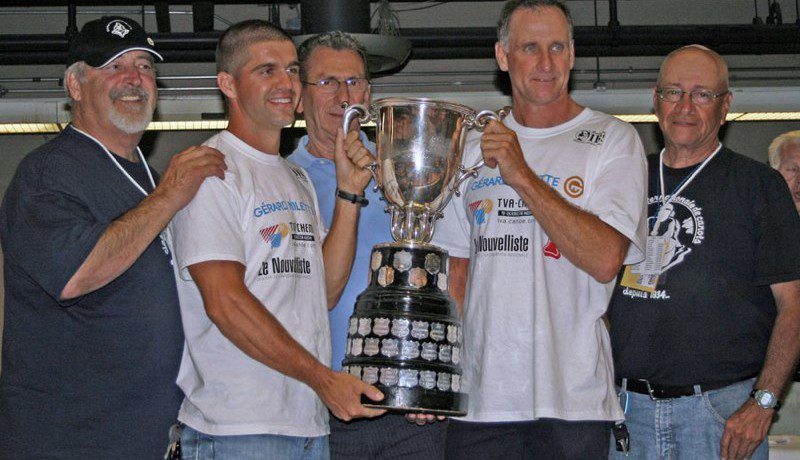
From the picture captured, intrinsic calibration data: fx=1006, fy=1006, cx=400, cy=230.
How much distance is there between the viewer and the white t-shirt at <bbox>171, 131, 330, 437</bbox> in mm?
2836

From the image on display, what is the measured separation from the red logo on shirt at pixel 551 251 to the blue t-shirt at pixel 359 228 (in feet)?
2.37

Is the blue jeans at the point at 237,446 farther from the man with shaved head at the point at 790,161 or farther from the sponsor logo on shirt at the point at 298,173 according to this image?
the man with shaved head at the point at 790,161

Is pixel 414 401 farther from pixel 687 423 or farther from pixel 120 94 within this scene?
pixel 120 94

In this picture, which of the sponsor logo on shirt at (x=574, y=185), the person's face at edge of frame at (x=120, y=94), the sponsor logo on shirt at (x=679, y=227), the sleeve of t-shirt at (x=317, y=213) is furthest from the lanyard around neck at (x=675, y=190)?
the person's face at edge of frame at (x=120, y=94)

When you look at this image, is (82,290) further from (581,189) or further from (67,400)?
(581,189)

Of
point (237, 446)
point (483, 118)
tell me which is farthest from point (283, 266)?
point (483, 118)

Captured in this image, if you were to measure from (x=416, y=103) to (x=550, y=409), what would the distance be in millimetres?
Result: 1011

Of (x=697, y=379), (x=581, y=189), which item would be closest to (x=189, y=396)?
(x=581, y=189)

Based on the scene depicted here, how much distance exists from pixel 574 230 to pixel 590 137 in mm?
363

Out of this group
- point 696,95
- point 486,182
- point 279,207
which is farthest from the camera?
point 696,95

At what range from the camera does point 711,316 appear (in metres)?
3.46

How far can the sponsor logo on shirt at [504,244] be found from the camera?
310cm

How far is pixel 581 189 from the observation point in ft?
10.2

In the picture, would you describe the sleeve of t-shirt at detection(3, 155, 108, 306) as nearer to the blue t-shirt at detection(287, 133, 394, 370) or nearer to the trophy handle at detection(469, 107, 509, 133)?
the blue t-shirt at detection(287, 133, 394, 370)
